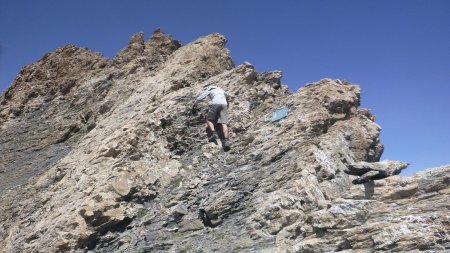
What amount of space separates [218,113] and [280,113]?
7.98 ft

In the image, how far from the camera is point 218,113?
Answer: 14.9 metres

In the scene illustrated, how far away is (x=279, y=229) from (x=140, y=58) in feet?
56.3

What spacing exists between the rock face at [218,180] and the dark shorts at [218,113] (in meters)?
0.50

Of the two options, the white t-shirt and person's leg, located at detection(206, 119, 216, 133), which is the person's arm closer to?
the white t-shirt

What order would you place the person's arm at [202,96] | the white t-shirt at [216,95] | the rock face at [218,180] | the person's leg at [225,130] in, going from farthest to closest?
the person's arm at [202,96]
the white t-shirt at [216,95]
the person's leg at [225,130]
the rock face at [218,180]

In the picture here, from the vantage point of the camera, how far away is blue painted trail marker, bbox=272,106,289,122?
45.9 feet

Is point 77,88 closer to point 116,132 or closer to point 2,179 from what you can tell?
point 2,179

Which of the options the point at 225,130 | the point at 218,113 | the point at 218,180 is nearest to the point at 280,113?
the point at 225,130

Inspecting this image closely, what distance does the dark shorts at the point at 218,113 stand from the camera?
14758 millimetres

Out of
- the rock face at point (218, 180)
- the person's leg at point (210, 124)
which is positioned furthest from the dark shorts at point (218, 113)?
the rock face at point (218, 180)

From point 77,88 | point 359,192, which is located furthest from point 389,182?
point 77,88

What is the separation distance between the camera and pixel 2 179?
19.5 metres

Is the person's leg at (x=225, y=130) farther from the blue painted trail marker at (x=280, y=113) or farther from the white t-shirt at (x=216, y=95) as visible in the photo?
the blue painted trail marker at (x=280, y=113)

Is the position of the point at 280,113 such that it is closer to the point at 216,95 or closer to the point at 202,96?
the point at 216,95
